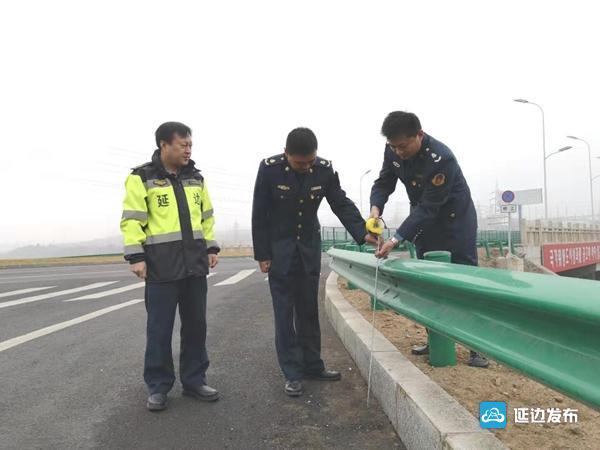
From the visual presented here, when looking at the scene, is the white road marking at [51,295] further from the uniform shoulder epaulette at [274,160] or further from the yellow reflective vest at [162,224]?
the uniform shoulder epaulette at [274,160]

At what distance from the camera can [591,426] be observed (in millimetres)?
2115

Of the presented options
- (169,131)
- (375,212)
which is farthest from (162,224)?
(375,212)

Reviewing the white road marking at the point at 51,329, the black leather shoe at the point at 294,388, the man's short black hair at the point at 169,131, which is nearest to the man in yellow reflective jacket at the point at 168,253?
the man's short black hair at the point at 169,131

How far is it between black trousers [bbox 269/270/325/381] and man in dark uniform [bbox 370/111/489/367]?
0.71 m

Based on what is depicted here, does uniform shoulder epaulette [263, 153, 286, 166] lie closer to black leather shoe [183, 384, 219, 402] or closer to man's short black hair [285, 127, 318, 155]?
man's short black hair [285, 127, 318, 155]

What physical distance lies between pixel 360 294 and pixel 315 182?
3036mm

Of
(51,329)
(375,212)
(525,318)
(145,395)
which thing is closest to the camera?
(525,318)

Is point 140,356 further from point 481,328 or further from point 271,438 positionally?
point 481,328

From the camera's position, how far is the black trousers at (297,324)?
3.35 meters

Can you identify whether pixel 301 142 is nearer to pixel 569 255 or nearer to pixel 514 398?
pixel 514 398

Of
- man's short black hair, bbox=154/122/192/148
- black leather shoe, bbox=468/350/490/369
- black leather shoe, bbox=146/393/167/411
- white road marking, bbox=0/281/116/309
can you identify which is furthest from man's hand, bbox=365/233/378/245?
white road marking, bbox=0/281/116/309

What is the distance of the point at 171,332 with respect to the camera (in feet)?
10.7

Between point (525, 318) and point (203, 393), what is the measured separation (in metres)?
2.21

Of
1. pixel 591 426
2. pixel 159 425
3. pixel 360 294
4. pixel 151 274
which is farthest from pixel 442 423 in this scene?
pixel 360 294
